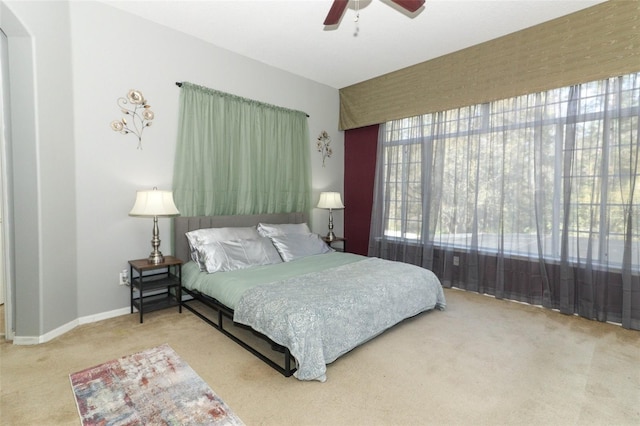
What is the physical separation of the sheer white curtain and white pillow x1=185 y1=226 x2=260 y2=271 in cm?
235

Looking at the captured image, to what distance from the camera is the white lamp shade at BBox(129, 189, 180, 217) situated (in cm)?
295

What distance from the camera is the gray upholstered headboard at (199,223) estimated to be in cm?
348

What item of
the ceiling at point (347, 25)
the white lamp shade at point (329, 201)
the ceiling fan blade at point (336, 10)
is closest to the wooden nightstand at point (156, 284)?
the white lamp shade at point (329, 201)

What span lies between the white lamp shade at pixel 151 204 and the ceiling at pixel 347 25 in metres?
1.82

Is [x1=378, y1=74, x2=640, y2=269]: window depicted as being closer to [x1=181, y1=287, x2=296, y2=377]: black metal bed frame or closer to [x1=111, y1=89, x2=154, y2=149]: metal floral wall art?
[x1=181, y1=287, x2=296, y2=377]: black metal bed frame

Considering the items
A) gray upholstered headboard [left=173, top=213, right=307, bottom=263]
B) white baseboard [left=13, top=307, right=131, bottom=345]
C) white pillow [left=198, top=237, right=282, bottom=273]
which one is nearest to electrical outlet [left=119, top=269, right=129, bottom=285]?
white baseboard [left=13, top=307, right=131, bottom=345]

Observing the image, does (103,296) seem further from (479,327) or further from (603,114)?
(603,114)

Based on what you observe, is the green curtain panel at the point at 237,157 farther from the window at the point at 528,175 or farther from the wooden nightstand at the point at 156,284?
the window at the point at 528,175

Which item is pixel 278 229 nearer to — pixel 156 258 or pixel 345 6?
pixel 156 258

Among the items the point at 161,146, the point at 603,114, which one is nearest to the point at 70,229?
the point at 161,146

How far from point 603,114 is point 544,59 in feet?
2.64

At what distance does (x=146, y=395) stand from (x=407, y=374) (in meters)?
1.68

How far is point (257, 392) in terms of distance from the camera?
1982mm

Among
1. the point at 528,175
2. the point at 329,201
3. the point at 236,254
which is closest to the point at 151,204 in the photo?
the point at 236,254
